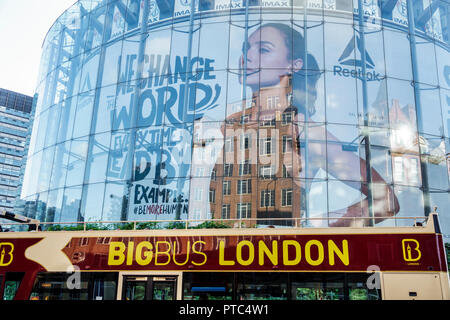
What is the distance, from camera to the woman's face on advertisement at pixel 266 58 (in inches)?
988

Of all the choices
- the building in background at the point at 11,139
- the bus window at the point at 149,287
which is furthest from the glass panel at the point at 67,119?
the building in background at the point at 11,139

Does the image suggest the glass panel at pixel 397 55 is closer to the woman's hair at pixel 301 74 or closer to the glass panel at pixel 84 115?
the woman's hair at pixel 301 74

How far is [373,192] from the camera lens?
77.3 feet

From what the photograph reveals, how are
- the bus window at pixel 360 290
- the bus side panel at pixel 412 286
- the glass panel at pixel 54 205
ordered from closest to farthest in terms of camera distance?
the bus side panel at pixel 412 286 → the bus window at pixel 360 290 → the glass panel at pixel 54 205

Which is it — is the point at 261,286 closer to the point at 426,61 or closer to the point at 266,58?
the point at 266,58

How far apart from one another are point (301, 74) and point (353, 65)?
314 cm

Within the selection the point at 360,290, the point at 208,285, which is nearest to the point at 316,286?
the point at 360,290

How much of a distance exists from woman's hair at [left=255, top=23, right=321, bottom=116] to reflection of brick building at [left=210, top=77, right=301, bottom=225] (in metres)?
0.49

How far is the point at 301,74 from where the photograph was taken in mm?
25062

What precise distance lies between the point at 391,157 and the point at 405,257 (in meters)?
16.5

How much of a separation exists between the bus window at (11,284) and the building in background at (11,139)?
8875 cm

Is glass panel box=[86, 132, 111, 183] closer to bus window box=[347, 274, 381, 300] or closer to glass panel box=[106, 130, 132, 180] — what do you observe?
glass panel box=[106, 130, 132, 180]

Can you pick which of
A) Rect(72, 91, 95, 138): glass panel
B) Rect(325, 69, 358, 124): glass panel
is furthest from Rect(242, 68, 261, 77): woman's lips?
Rect(72, 91, 95, 138): glass panel
